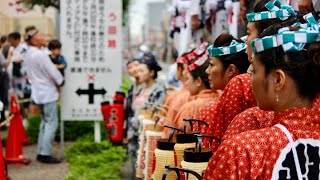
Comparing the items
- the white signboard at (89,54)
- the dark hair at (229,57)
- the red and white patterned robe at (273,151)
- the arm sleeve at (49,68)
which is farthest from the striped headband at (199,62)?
the white signboard at (89,54)

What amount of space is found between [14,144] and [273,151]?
6744mm

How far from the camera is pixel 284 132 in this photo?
217 centimetres

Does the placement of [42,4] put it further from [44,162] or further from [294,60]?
[294,60]

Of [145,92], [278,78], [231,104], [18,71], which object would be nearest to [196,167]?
[231,104]

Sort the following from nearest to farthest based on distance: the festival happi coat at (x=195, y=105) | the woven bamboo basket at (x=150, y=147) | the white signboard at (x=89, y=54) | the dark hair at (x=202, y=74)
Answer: the festival happi coat at (x=195, y=105) < the dark hair at (x=202, y=74) < the woven bamboo basket at (x=150, y=147) < the white signboard at (x=89, y=54)

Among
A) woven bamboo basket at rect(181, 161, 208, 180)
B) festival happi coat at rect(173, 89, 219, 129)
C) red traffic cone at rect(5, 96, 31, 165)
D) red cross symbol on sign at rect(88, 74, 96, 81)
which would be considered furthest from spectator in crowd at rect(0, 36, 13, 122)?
woven bamboo basket at rect(181, 161, 208, 180)

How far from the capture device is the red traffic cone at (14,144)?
8.32m

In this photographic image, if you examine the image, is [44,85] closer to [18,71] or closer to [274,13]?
[18,71]

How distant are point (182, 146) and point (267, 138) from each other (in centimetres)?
123

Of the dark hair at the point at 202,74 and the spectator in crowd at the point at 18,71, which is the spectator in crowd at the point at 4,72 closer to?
the spectator in crowd at the point at 18,71

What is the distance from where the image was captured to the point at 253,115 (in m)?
2.78

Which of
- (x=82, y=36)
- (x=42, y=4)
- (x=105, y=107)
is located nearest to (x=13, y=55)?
(x=42, y=4)

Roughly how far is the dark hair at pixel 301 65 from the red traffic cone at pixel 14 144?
21.7 ft

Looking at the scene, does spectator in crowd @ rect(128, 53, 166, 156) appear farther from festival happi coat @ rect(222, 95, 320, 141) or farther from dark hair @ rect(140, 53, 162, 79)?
festival happi coat @ rect(222, 95, 320, 141)
